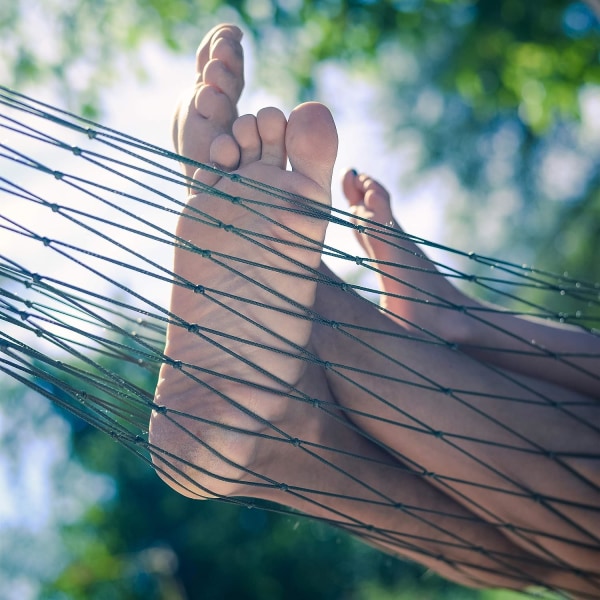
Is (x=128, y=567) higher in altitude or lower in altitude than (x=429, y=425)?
higher

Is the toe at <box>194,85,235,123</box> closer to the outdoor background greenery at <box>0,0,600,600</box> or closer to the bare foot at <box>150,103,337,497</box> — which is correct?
the bare foot at <box>150,103,337,497</box>

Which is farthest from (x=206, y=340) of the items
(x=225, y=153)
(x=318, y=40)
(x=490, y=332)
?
(x=318, y=40)

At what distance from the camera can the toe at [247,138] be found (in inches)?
43.2

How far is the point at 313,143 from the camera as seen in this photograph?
105 cm

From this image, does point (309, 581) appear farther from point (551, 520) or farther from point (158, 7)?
point (551, 520)

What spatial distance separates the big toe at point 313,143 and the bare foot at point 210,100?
0.47ft

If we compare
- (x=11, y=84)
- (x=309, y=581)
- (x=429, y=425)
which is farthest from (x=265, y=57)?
(x=309, y=581)

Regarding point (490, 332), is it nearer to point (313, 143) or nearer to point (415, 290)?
point (415, 290)

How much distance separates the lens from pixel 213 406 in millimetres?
1024

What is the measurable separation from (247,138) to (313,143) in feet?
0.32

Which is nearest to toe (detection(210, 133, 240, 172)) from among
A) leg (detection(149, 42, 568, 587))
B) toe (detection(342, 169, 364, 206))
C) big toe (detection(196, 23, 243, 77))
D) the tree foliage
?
leg (detection(149, 42, 568, 587))

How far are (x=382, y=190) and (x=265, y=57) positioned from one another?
5.35ft

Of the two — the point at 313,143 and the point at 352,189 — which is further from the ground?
the point at 352,189

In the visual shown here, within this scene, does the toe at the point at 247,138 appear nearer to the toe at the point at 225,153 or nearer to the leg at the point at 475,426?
the toe at the point at 225,153
